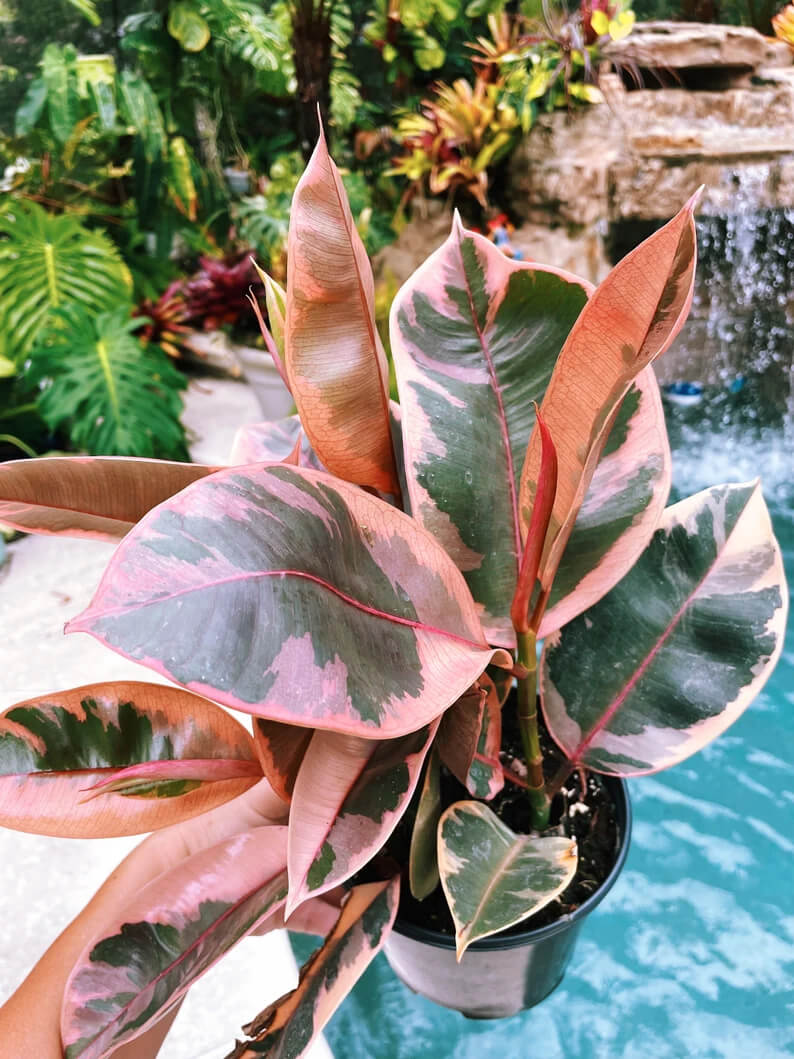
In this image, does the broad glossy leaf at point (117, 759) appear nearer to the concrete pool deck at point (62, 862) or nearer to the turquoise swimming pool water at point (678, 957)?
the concrete pool deck at point (62, 862)

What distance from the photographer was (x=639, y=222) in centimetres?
307

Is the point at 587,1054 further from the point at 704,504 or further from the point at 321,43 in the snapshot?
the point at 321,43

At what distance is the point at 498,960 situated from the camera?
56 centimetres

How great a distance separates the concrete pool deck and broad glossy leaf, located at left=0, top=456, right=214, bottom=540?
0.53 meters

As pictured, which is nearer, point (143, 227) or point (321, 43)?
point (321, 43)

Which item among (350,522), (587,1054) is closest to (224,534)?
(350,522)

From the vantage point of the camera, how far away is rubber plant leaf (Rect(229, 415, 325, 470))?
0.54m

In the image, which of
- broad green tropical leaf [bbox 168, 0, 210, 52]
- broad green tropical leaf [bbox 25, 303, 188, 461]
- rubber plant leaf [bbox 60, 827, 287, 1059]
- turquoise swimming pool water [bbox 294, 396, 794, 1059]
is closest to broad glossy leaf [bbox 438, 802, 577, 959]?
rubber plant leaf [bbox 60, 827, 287, 1059]

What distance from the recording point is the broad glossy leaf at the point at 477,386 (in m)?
0.43

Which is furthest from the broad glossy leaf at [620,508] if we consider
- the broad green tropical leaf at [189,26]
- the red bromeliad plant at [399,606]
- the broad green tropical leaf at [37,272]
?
the broad green tropical leaf at [189,26]

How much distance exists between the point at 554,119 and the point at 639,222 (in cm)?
53

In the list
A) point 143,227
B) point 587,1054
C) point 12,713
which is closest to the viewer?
point 12,713

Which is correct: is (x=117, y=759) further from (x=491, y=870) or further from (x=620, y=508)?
(x=620, y=508)

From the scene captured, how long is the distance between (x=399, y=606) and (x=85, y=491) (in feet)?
0.64
